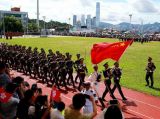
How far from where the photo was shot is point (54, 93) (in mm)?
8484

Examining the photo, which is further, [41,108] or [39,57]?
[39,57]

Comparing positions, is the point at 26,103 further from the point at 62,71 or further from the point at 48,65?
the point at 48,65

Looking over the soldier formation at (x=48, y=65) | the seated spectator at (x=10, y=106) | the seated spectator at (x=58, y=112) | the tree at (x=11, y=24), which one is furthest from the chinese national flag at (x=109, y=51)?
the tree at (x=11, y=24)

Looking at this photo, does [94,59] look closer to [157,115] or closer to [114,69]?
[114,69]

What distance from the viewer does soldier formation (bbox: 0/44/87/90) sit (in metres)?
20.2

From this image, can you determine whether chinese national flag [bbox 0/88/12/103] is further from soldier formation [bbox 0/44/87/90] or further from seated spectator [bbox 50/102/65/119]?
soldier formation [bbox 0/44/87/90]

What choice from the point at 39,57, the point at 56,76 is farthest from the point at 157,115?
the point at 39,57

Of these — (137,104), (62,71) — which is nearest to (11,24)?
(62,71)

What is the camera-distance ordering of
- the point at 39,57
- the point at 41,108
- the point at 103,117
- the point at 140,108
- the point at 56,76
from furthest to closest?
the point at 39,57 → the point at 56,76 → the point at 140,108 → the point at 41,108 → the point at 103,117

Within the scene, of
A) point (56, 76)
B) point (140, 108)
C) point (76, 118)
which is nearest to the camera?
point (76, 118)

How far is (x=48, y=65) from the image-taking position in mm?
21250

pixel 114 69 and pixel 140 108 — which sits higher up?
pixel 114 69

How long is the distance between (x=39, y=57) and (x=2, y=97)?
14.5 m

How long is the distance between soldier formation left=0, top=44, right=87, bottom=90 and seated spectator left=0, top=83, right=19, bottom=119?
9.85m
